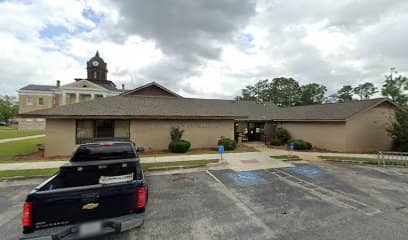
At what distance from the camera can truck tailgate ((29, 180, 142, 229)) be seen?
2.76m

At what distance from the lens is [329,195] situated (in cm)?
586

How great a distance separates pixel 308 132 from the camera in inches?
657

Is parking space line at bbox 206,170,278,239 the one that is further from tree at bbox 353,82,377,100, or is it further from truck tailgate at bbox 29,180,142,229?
tree at bbox 353,82,377,100

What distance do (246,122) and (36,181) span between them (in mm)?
17743

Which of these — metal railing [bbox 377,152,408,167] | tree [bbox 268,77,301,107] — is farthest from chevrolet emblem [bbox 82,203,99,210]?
tree [bbox 268,77,301,107]

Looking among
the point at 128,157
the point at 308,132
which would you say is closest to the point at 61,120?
the point at 128,157

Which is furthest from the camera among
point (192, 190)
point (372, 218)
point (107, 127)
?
point (107, 127)

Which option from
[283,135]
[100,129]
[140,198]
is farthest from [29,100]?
[140,198]

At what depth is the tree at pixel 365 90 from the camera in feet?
191

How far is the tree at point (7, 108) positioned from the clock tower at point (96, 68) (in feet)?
96.7

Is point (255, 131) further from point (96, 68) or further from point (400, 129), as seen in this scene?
point (96, 68)

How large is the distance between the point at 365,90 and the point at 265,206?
248ft

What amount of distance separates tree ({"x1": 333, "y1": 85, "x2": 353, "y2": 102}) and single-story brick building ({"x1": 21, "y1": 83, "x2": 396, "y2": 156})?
55.5 meters

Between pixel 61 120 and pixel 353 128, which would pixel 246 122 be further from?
pixel 61 120
